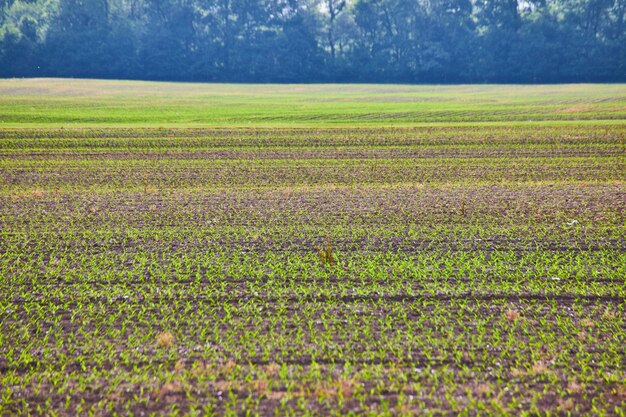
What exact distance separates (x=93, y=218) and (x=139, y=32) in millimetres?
86816

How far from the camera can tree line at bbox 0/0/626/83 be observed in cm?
8669

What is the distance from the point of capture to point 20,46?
3543 inches

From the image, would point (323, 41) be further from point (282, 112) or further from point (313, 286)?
point (313, 286)

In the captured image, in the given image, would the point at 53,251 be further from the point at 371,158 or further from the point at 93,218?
the point at 371,158

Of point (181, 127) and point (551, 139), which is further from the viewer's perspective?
point (181, 127)

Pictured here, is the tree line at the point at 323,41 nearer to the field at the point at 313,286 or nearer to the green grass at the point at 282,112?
the green grass at the point at 282,112

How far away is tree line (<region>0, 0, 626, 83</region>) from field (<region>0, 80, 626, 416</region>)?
225ft

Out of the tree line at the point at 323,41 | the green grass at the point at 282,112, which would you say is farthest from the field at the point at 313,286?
the tree line at the point at 323,41

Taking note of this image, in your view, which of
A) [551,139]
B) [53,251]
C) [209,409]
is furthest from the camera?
[551,139]

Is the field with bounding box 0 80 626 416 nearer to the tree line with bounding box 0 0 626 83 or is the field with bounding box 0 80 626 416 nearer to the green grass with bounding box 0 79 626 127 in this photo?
the green grass with bounding box 0 79 626 127

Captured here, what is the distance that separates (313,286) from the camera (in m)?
9.58

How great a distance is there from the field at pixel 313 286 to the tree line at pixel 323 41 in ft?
225

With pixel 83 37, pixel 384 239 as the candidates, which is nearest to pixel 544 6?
pixel 83 37

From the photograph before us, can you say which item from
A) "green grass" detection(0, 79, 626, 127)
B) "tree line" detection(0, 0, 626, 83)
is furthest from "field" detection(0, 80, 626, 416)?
"tree line" detection(0, 0, 626, 83)
